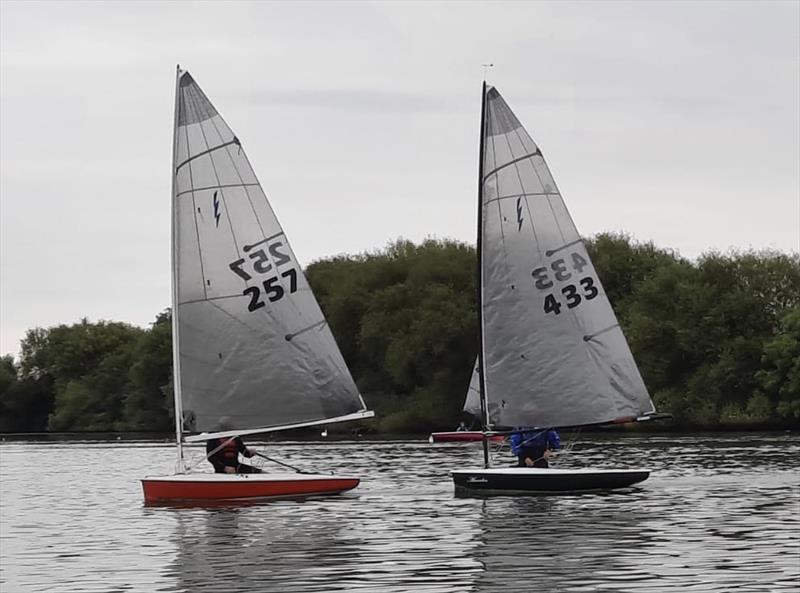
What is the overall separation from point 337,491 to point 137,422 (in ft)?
375

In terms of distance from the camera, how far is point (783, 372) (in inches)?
4439

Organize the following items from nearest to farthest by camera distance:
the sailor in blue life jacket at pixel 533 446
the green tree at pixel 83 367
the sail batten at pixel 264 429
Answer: the sail batten at pixel 264 429 < the sailor in blue life jacket at pixel 533 446 < the green tree at pixel 83 367

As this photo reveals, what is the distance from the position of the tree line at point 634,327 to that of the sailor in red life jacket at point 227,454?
70177mm

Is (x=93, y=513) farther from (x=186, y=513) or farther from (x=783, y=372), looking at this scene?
(x=783, y=372)

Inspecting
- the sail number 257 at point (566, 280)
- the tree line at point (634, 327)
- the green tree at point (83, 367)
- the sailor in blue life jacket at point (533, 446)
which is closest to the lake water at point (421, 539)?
the sailor in blue life jacket at point (533, 446)

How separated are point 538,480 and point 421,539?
34.3 ft

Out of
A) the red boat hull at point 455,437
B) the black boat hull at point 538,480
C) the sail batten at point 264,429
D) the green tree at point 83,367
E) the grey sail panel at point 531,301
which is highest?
the green tree at point 83,367

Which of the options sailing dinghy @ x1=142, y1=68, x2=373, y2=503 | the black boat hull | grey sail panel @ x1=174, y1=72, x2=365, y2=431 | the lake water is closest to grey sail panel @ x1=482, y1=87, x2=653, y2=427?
the black boat hull

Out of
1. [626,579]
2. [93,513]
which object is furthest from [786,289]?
[626,579]

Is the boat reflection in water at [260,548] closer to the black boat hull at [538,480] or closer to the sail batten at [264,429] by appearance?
the sail batten at [264,429]

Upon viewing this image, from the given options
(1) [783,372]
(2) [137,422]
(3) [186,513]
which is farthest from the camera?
(2) [137,422]

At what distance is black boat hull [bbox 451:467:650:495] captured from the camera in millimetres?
43938

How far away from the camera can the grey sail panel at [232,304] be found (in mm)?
46000

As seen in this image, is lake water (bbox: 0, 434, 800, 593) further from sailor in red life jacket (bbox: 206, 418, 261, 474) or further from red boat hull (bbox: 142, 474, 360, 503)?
sailor in red life jacket (bbox: 206, 418, 261, 474)
